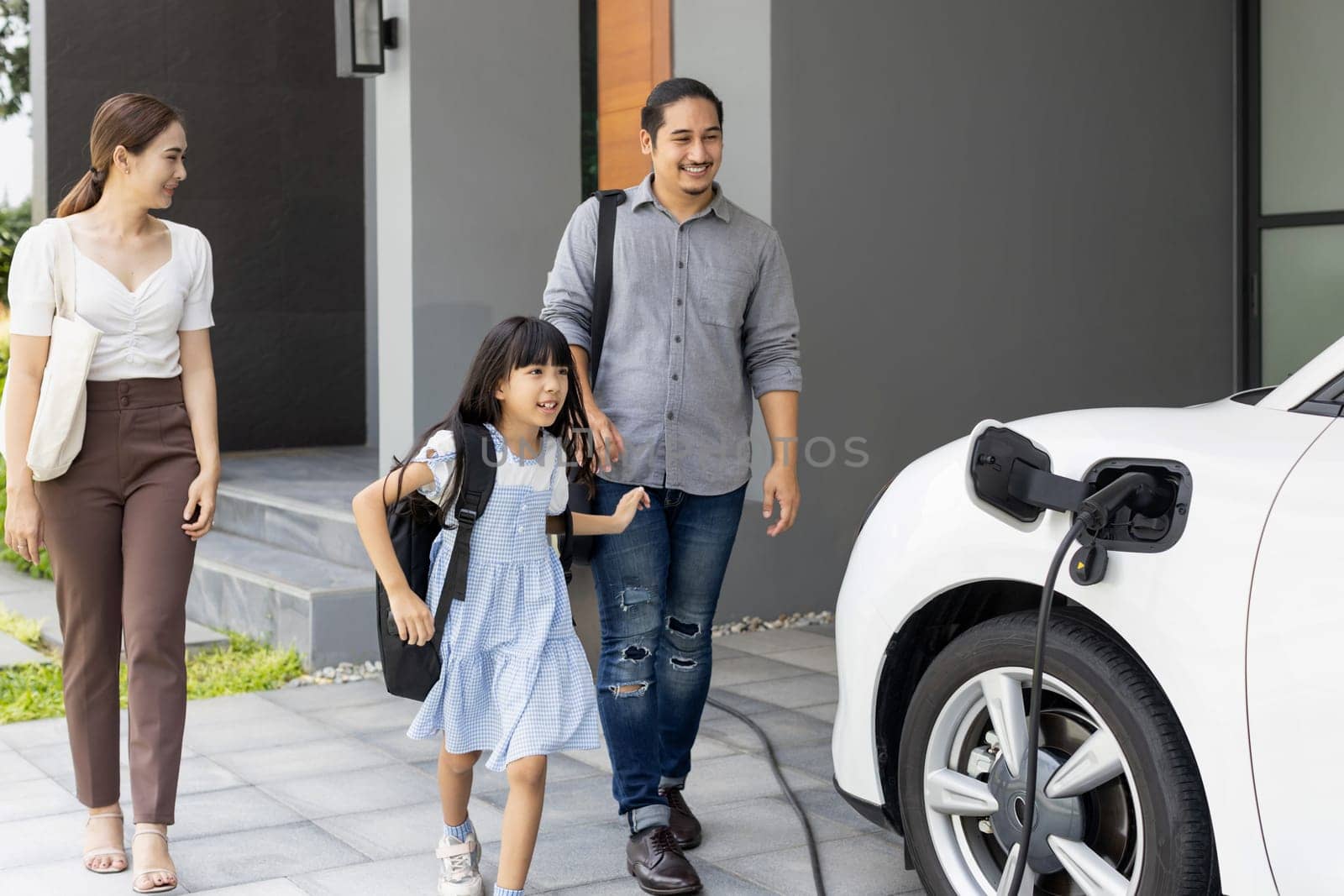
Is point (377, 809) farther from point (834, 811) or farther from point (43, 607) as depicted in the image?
point (43, 607)

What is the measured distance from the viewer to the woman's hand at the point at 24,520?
3.63 m

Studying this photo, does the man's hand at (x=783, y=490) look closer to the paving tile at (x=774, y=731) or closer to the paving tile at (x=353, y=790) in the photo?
the paving tile at (x=774, y=731)

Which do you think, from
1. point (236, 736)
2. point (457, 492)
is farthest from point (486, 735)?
point (236, 736)

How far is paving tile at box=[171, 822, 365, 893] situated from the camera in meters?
3.73

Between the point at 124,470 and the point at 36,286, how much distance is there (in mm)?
468

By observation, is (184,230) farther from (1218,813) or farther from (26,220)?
(26,220)

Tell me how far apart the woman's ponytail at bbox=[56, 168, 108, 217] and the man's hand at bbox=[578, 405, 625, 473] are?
4.19ft

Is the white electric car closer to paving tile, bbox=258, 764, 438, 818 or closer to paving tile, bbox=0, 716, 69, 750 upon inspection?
paving tile, bbox=258, 764, 438, 818

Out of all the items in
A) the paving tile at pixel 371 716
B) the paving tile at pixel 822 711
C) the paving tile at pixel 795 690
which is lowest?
the paving tile at pixel 371 716

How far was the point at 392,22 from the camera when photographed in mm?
6715

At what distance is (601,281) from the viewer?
3.84 meters

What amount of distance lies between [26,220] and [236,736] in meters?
9.16

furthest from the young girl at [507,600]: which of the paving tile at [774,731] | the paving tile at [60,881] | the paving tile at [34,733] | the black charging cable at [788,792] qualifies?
the paving tile at [34,733]

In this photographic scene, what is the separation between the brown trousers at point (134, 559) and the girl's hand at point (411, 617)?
2.41 ft
